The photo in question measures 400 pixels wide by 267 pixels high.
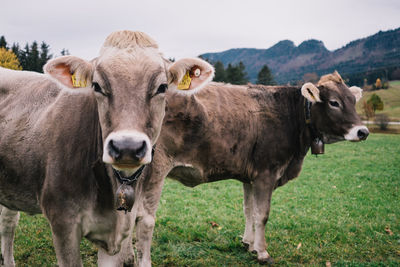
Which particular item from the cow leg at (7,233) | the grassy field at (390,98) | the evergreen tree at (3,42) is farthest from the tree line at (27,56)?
the grassy field at (390,98)

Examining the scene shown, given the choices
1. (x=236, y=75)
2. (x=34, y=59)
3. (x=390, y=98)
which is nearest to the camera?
(x=34, y=59)

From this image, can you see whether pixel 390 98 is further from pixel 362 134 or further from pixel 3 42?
pixel 362 134

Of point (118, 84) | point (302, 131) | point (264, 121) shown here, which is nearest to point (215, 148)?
point (264, 121)

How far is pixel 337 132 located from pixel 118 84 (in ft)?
13.5

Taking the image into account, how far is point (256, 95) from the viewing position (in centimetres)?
526

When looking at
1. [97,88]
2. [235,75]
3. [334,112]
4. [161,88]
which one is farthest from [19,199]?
[235,75]

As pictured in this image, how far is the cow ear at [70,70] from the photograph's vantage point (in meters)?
2.31

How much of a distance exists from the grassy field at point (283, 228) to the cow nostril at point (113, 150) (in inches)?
122

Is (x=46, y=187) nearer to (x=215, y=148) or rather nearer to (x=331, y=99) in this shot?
(x=215, y=148)

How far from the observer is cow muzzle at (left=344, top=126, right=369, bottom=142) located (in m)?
4.73

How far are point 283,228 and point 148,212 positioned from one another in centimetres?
318

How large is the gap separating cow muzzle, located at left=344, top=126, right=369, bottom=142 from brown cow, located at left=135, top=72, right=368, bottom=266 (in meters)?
0.01

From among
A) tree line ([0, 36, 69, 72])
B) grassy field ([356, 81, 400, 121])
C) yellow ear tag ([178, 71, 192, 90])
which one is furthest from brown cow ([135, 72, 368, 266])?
grassy field ([356, 81, 400, 121])

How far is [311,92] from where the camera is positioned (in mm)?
4988
